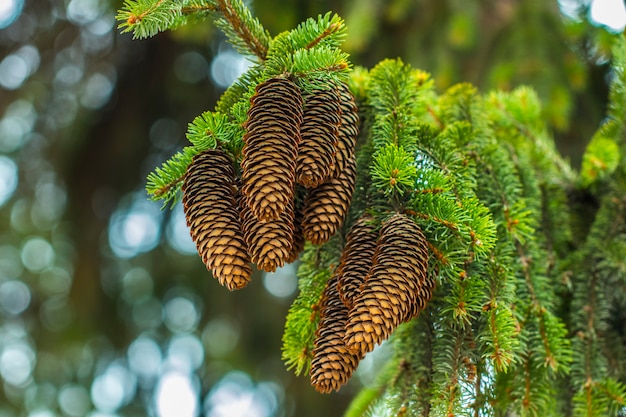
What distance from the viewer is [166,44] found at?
2.79m

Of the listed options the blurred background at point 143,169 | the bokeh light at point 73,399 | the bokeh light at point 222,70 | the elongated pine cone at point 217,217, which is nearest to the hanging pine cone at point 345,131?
the elongated pine cone at point 217,217

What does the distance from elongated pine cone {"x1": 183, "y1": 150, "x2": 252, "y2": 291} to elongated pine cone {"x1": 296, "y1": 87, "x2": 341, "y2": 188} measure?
0.09m

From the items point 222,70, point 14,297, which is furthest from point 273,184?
point 14,297

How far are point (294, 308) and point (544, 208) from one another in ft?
1.72

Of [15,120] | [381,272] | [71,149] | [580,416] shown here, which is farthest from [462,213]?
[15,120]

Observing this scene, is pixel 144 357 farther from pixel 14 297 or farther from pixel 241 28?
pixel 241 28

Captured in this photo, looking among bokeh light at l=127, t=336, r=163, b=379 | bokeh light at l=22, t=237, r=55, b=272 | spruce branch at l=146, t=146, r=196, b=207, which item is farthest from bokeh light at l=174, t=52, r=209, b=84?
spruce branch at l=146, t=146, r=196, b=207

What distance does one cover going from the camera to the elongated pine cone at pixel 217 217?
2.41 ft

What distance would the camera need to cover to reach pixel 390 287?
0.72 m

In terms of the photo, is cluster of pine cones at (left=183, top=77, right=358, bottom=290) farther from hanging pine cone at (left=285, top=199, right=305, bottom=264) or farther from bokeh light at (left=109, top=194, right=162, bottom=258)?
bokeh light at (left=109, top=194, right=162, bottom=258)

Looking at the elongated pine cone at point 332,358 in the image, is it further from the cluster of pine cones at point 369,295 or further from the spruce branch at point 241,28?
the spruce branch at point 241,28

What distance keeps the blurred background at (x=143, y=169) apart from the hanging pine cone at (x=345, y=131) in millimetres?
1281

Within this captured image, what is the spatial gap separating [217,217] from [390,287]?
8.5 inches

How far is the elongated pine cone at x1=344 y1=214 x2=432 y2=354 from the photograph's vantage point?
2.30 ft
